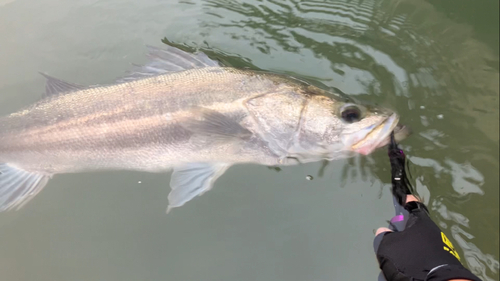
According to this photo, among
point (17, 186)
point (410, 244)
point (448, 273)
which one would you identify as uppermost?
point (448, 273)

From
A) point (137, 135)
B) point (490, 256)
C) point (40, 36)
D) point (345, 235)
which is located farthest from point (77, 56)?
point (490, 256)

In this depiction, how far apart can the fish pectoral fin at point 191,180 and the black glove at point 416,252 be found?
1.34 meters

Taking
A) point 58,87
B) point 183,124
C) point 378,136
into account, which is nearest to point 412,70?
point 378,136

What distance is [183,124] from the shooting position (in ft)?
8.64

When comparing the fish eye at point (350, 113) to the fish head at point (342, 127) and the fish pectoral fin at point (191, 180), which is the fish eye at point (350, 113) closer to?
the fish head at point (342, 127)

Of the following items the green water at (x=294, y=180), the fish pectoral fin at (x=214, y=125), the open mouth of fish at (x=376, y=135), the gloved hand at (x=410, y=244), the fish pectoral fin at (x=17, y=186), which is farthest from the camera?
the fish pectoral fin at (x=17, y=186)

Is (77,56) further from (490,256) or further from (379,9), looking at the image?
(490,256)

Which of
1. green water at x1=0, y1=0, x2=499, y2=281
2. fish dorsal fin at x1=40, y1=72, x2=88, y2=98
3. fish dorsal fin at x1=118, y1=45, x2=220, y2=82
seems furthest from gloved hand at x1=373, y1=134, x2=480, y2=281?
fish dorsal fin at x1=40, y1=72, x2=88, y2=98

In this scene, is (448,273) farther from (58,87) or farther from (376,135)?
(58,87)

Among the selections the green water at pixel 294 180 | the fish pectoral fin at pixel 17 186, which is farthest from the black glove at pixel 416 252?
the fish pectoral fin at pixel 17 186

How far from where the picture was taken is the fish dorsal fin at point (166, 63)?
9.03ft

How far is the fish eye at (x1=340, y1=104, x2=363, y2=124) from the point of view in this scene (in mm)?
2480

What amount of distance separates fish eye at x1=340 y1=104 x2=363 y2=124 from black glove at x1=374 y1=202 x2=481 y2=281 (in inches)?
30.6

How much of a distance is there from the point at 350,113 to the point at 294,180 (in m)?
0.75
